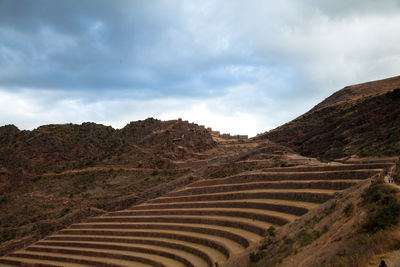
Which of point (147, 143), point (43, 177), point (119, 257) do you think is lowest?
point (119, 257)

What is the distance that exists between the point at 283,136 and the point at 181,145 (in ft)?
53.2

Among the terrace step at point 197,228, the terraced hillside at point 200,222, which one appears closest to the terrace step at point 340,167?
the terraced hillside at point 200,222

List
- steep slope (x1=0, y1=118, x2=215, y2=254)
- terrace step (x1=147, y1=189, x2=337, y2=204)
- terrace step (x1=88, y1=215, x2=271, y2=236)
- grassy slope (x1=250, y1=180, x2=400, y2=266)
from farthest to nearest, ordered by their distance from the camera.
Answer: steep slope (x1=0, y1=118, x2=215, y2=254) < terrace step (x1=147, y1=189, x2=337, y2=204) < terrace step (x1=88, y1=215, x2=271, y2=236) < grassy slope (x1=250, y1=180, x2=400, y2=266)

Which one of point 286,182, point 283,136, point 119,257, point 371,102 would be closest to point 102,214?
point 119,257

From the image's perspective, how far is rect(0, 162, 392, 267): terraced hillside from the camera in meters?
15.5

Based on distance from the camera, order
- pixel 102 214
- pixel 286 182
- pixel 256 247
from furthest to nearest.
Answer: pixel 102 214, pixel 286 182, pixel 256 247

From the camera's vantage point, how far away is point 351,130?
3653 cm

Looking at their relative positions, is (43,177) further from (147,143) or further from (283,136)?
(283,136)

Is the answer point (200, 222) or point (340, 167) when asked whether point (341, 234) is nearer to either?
point (340, 167)

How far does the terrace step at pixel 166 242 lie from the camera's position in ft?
48.0

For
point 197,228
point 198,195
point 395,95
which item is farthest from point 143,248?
point 395,95

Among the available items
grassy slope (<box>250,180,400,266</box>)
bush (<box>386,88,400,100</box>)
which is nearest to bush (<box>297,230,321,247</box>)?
grassy slope (<box>250,180,400,266</box>)

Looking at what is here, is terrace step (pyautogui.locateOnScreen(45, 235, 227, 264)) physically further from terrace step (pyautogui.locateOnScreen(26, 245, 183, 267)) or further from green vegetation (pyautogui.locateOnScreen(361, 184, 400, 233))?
green vegetation (pyautogui.locateOnScreen(361, 184, 400, 233))

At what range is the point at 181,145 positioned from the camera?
43.1 metres
